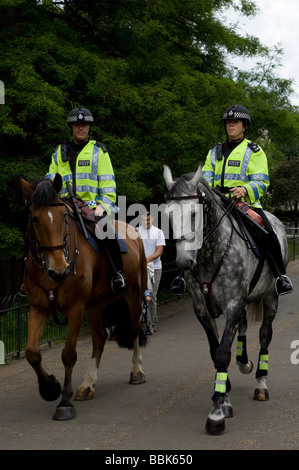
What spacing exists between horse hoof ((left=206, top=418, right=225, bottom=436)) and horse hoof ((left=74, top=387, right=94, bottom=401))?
2055 mm

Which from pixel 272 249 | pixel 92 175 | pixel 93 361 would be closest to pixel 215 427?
pixel 272 249

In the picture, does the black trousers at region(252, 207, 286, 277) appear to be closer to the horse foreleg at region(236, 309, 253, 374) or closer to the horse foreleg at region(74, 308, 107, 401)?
the horse foreleg at region(236, 309, 253, 374)

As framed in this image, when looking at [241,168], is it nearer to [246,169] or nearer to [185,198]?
[246,169]

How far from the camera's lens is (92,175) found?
8289 mm

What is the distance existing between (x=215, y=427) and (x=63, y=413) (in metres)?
1.61

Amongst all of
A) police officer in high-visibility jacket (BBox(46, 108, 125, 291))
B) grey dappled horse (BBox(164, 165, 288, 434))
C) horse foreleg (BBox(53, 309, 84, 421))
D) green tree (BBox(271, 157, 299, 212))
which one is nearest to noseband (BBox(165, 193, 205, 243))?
grey dappled horse (BBox(164, 165, 288, 434))

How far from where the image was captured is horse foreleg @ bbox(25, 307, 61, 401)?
7184 mm

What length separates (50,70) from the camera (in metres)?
13.8

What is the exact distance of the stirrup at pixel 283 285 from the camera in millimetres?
8172

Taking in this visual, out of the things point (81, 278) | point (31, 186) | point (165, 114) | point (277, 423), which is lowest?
point (277, 423)

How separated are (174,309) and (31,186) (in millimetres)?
10573

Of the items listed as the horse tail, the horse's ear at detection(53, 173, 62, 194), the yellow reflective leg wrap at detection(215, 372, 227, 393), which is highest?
the horse's ear at detection(53, 173, 62, 194)

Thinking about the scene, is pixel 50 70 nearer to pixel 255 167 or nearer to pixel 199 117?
pixel 199 117
